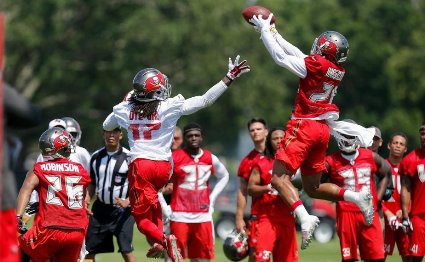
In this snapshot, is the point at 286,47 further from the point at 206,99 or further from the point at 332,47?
the point at 206,99

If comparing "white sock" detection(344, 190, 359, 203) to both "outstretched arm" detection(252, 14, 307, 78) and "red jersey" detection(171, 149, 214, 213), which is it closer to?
"outstretched arm" detection(252, 14, 307, 78)

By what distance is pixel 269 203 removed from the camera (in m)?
14.1

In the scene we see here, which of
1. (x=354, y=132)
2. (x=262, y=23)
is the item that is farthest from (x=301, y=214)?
(x=262, y=23)

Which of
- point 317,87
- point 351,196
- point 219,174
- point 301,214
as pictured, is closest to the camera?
point 317,87

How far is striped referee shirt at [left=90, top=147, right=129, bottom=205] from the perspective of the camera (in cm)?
1447

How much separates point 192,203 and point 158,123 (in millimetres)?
3226

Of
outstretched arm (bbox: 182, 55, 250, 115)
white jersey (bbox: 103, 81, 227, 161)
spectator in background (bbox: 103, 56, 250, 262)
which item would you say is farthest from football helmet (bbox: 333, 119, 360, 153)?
white jersey (bbox: 103, 81, 227, 161)

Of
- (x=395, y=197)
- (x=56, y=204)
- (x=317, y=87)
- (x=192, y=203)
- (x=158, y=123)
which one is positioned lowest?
(x=56, y=204)

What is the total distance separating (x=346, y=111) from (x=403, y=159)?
51.9 meters

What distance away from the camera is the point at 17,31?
48.4 meters

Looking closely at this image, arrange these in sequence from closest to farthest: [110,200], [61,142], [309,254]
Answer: [61,142]
[110,200]
[309,254]

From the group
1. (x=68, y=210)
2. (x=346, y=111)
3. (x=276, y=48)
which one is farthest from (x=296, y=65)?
(x=346, y=111)

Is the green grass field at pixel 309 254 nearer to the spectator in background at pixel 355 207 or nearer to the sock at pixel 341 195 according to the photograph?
the spectator in background at pixel 355 207

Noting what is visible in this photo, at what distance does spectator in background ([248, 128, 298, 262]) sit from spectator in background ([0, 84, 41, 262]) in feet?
20.8
